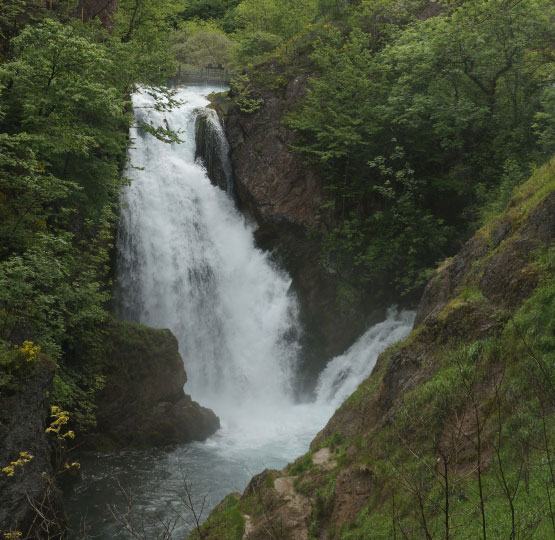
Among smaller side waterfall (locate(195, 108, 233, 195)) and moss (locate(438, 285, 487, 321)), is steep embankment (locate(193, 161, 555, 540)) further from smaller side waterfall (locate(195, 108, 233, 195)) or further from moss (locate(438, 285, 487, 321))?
smaller side waterfall (locate(195, 108, 233, 195))

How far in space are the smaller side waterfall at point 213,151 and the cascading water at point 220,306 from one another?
35 centimetres

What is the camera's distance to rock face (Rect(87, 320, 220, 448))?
13508 millimetres

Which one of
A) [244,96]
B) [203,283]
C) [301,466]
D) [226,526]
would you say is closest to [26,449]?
[226,526]

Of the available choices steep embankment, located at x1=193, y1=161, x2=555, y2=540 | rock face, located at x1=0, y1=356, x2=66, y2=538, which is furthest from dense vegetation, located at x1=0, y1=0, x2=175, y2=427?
steep embankment, located at x1=193, y1=161, x2=555, y2=540

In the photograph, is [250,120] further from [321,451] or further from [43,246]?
[321,451]

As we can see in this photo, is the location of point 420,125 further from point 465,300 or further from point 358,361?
point 465,300

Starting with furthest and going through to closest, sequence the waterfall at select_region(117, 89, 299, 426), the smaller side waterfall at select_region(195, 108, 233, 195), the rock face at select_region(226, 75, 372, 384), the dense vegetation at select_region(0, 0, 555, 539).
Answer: the smaller side waterfall at select_region(195, 108, 233, 195) < the rock face at select_region(226, 75, 372, 384) < the waterfall at select_region(117, 89, 299, 426) < the dense vegetation at select_region(0, 0, 555, 539)

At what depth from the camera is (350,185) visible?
1964 cm

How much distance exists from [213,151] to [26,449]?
14.6m

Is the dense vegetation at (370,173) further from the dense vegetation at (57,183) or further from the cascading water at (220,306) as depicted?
the cascading water at (220,306)

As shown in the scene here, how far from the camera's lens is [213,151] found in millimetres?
20469

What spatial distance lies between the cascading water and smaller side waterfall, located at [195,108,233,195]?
351mm

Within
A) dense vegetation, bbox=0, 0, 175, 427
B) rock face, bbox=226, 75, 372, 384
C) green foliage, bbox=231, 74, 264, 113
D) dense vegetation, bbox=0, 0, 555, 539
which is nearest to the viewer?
dense vegetation, bbox=0, 0, 555, 539

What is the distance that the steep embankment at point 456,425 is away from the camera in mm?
4781
